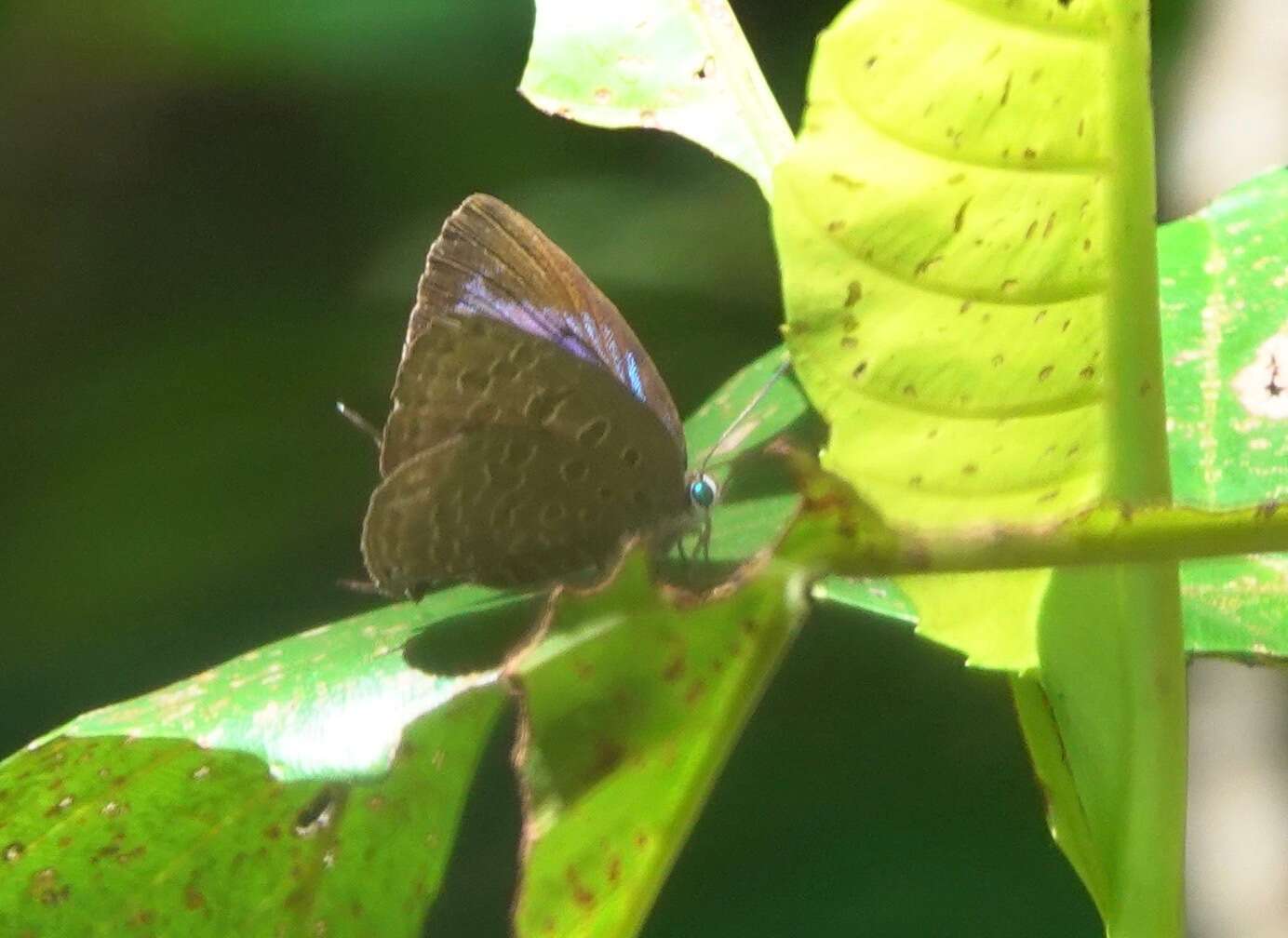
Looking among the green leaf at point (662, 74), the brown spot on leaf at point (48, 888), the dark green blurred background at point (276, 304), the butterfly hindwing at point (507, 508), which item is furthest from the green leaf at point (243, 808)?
the dark green blurred background at point (276, 304)

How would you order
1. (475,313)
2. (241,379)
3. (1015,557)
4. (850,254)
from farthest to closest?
(241,379)
(475,313)
(850,254)
(1015,557)

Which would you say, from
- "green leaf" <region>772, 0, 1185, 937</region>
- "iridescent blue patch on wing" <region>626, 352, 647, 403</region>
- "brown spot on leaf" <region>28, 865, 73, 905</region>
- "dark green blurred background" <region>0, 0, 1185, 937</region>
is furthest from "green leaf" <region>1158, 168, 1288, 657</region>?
"dark green blurred background" <region>0, 0, 1185, 937</region>

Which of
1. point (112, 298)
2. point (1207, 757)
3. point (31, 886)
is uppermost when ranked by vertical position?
point (31, 886)

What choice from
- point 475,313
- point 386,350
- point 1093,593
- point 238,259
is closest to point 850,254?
point 1093,593

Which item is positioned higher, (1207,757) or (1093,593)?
(1093,593)

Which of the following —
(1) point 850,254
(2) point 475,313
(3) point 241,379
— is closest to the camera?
(1) point 850,254

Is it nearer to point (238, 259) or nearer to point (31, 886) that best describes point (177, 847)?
point (31, 886)

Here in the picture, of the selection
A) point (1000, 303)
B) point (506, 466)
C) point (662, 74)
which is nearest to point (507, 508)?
point (506, 466)
